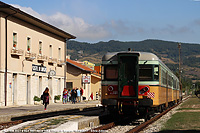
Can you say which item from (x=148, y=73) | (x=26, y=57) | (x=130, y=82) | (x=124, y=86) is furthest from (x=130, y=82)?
(x=26, y=57)

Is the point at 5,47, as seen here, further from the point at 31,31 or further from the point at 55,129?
the point at 55,129

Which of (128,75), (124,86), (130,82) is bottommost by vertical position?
(124,86)

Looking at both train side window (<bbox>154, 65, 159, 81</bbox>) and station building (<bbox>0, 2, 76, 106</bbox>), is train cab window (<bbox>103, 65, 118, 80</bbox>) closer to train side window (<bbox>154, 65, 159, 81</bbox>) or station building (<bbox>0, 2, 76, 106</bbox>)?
train side window (<bbox>154, 65, 159, 81</bbox>)

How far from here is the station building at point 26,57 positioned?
97.0 feet

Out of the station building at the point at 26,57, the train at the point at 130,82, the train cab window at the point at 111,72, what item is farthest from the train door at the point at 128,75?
the station building at the point at 26,57

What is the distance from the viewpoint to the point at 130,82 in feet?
54.4

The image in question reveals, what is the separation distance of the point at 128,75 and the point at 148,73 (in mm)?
Answer: 906

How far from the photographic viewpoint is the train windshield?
658 inches

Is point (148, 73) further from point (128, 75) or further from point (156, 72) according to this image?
point (128, 75)

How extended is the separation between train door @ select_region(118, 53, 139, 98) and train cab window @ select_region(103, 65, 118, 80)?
258 millimetres

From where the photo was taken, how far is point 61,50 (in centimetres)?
4378

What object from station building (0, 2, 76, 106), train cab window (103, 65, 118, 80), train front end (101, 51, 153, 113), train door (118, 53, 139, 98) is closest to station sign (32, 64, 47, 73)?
station building (0, 2, 76, 106)

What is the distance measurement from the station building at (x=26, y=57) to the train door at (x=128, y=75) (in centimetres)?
1480

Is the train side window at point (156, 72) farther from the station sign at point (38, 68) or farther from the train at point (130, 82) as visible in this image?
the station sign at point (38, 68)
